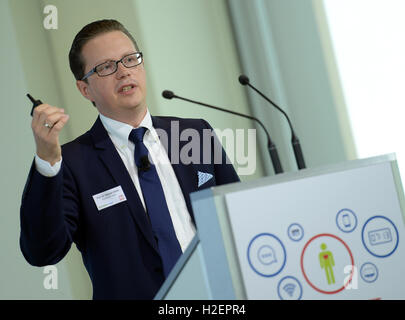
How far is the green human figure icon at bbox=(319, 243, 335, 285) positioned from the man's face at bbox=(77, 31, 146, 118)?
1252mm

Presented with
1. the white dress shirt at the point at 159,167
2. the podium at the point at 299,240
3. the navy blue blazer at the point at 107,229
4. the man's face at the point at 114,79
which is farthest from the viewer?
the man's face at the point at 114,79

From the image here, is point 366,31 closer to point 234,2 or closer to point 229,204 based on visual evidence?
point 234,2

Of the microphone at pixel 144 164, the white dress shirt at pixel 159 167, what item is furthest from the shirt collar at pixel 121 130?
the microphone at pixel 144 164

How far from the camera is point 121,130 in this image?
90.1 inches

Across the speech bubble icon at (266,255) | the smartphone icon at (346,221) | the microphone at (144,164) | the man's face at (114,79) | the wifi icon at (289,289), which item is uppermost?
the man's face at (114,79)

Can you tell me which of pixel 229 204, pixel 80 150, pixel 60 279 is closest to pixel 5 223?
pixel 60 279

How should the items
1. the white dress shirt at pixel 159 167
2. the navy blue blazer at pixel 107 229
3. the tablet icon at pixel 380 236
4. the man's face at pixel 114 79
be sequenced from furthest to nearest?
the man's face at pixel 114 79 < the white dress shirt at pixel 159 167 < the navy blue blazer at pixel 107 229 < the tablet icon at pixel 380 236

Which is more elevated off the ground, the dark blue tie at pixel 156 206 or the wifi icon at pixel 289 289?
the dark blue tie at pixel 156 206

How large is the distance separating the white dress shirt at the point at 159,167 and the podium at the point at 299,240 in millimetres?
898

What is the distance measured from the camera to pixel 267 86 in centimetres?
400

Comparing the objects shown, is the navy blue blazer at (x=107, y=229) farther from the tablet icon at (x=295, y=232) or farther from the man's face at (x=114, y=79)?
the tablet icon at (x=295, y=232)

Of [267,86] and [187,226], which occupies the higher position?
[267,86]

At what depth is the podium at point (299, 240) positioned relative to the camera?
1107 millimetres
